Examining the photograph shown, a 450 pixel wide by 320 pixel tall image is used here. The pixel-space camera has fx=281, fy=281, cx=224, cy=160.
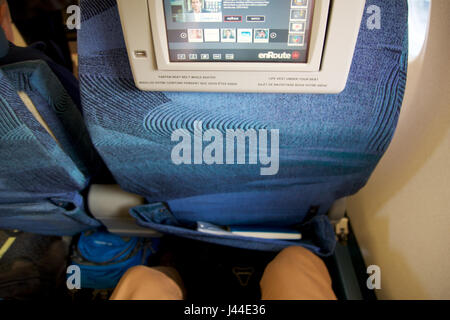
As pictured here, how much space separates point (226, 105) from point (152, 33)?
0.18m

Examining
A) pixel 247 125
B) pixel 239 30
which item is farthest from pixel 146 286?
pixel 239 30

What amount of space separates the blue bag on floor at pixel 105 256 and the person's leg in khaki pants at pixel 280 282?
0.32 meters

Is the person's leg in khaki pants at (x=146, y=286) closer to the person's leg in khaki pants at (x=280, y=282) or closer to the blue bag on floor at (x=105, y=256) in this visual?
the person's leg in khaki pants at (x=280, y=282)

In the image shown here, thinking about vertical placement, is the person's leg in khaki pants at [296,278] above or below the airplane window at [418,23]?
below

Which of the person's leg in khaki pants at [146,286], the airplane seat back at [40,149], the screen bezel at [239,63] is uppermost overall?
the screen bezel at [239,63]

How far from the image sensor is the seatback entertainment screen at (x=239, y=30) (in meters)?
0.44

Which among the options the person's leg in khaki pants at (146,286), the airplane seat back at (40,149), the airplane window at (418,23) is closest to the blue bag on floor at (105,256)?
the airplane seat back at (40,149)

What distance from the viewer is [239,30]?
18.1 inches

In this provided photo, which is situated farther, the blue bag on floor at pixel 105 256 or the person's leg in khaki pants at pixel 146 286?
the blue bag on floor at pixel 105 256

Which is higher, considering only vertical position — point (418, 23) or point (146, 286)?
point (418, 23)

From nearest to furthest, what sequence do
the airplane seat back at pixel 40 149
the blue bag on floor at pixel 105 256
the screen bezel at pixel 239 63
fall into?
the screen bezel at pixel 239 63 < the airplane seat back at pixel 40 149 < the blue bag on floor at pixel 105 256

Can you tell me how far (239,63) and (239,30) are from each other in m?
0.05

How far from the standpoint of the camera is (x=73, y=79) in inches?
32.8

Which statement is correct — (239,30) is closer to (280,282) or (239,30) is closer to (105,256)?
(280,282)
